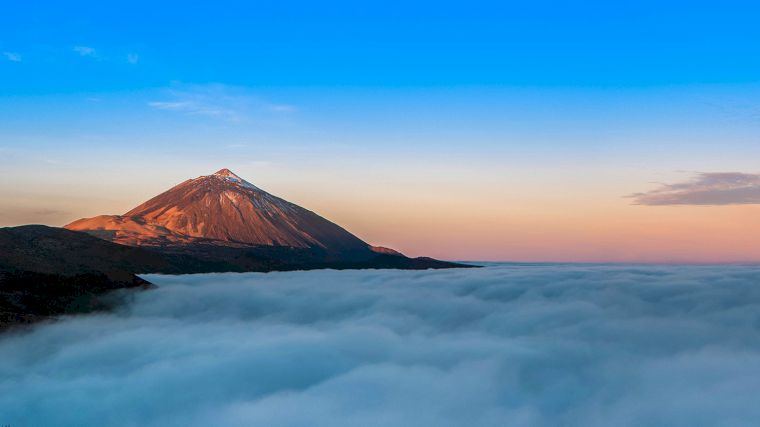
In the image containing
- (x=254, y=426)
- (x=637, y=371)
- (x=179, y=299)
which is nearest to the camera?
(x=254, y=426)

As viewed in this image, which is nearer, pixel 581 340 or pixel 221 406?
pixel 221 406

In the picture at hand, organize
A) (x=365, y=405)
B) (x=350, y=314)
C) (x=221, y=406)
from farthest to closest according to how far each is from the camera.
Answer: (x=350, y=314), (x=365, y=405), (x=221, y=406)

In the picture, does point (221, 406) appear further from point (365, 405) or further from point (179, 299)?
point (179, 299)

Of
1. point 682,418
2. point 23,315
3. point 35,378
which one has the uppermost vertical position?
point 23,315

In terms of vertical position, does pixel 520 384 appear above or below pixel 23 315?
below

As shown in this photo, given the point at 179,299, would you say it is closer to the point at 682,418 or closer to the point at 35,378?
the point at 35,378

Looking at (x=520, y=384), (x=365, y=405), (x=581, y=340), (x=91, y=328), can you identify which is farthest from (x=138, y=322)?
(x=581, y=340)

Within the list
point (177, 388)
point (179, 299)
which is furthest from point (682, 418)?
point (179, 299)

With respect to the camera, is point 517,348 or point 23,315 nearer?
point 23,315

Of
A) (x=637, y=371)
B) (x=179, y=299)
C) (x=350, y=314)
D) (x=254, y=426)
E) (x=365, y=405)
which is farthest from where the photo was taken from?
(x=350, y=314)
